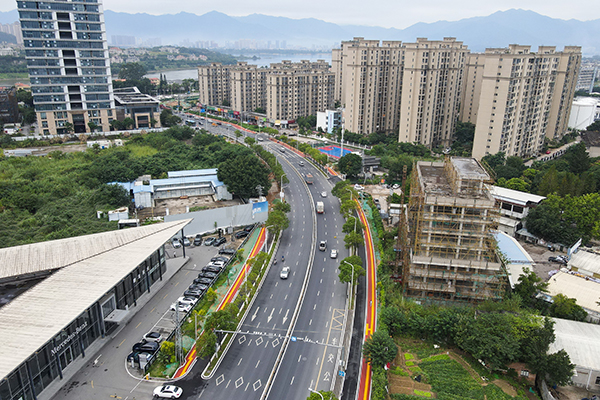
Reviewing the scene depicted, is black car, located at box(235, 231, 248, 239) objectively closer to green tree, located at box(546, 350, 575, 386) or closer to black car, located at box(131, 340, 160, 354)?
black car, located at box(131, 340, 160, 354)

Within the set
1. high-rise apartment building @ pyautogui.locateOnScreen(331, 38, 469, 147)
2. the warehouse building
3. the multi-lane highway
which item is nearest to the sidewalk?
the multi-lane highway

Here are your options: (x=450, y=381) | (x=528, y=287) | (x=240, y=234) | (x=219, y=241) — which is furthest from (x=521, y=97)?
(x=450, y=381)

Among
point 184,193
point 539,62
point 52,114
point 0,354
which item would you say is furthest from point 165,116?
point 0,354

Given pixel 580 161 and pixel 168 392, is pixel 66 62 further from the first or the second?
pixel 580 161

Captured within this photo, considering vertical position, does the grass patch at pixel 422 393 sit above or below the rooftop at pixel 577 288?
below

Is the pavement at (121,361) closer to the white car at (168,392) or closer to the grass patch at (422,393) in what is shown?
the white car at (168,392)

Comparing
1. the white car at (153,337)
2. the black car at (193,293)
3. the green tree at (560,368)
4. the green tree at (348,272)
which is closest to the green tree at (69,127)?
the black car at (193,293)

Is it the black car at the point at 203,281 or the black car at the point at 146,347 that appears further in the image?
the black car at the point at 203,281
